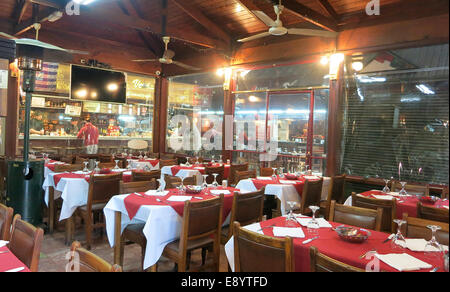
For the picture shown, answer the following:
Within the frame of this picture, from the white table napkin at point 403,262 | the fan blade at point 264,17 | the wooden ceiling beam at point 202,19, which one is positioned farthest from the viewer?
the wooden ceiling beam at point 202,19

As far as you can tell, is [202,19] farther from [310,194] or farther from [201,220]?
[201,220]

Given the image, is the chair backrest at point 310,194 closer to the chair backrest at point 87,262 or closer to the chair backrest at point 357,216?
the chair backrest at point 357,216

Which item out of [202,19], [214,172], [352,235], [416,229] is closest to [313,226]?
[352,235]

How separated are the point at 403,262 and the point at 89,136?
837 centimetres

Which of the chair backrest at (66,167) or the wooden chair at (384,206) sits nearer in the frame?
the wooden chair at (384,206)

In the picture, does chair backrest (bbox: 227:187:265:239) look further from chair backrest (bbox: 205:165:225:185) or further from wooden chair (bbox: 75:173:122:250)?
chair backrest (bbox: 205:165:225:185)

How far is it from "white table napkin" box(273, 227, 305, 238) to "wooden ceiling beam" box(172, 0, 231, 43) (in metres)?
5.72

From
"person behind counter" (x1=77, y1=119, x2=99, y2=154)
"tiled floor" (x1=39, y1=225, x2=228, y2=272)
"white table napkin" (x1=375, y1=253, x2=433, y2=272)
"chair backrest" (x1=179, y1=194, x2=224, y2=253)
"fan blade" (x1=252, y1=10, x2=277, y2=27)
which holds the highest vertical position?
"fan blade" (x1=252, y1=10, x2=277, y2=27)

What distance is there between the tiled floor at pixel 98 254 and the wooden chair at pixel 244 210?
51 centimetres

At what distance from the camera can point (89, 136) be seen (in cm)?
884

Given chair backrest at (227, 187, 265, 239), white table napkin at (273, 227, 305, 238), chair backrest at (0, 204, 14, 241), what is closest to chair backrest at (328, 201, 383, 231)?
white table napkin at (273, 227, 305, 238)

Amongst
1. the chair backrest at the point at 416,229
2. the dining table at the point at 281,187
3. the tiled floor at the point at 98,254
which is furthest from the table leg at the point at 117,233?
the chair backrest at the point at 416,229

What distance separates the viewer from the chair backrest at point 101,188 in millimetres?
4234

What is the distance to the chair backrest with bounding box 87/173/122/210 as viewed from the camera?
13.9ft
